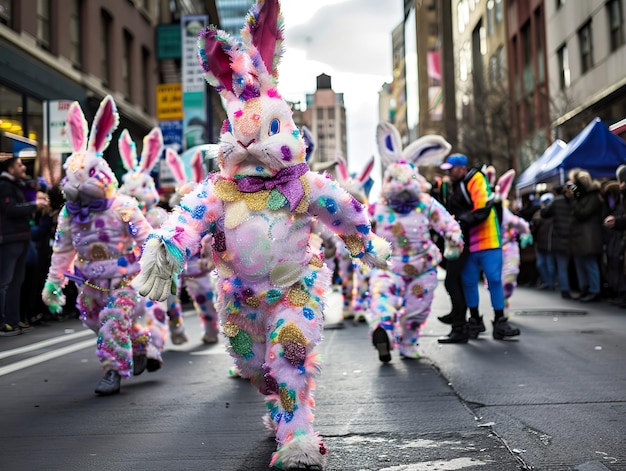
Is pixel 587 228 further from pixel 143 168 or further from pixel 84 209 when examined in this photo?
pixel 84 209

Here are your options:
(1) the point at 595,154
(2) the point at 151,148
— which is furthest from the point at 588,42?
(2) the point at 151,148

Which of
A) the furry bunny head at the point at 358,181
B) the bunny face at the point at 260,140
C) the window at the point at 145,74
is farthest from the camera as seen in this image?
the window at the point at 145,74

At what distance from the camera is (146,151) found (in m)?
9.92

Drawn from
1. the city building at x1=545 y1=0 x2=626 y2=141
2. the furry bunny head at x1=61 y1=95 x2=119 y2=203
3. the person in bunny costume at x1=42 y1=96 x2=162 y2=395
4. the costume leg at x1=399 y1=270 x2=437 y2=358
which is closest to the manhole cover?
the costume leg at x1=399 y1=270 x2=437 y2=358

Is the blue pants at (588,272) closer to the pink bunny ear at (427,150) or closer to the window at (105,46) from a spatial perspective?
the pink bunny ear at (427,150)

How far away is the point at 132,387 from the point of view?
274 inches

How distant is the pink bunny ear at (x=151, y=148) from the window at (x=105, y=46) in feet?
50.0

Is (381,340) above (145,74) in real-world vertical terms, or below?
below

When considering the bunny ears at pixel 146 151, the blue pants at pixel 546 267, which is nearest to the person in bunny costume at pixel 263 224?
the bunny ears at pixel 146 151

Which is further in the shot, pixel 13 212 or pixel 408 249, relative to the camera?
pixel 13 212

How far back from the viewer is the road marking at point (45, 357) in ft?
26.2

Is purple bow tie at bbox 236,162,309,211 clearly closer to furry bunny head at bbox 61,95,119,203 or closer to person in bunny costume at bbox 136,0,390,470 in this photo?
person in bunny costume at bbox 136,0,390,470

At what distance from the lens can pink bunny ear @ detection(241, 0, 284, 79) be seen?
4.90 m

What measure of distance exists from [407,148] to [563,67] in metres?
24.7
